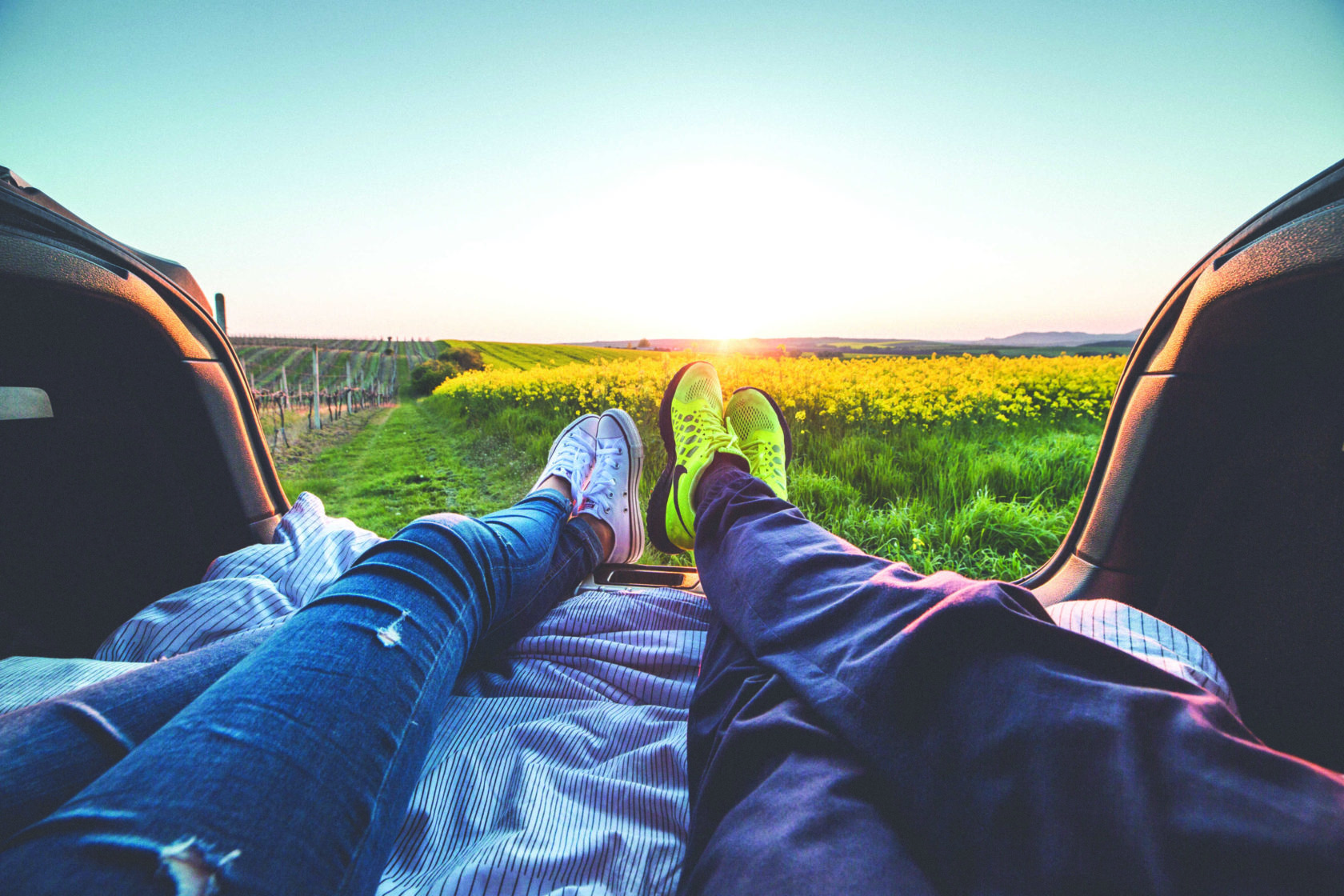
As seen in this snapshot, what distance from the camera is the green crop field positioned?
163cm

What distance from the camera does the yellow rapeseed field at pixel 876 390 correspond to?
2.62 m

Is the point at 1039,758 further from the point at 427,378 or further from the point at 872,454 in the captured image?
the point at 427,378

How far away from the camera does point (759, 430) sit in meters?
2.01

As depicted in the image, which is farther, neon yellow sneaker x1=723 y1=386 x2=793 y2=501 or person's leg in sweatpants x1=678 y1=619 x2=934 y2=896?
neon yellow sneaker x1=723 y1=386 x2=793 y2=501

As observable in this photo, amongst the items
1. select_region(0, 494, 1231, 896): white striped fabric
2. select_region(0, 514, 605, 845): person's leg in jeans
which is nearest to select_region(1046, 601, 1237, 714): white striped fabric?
select_region(0, 494, 1231, 896): white striped fabric

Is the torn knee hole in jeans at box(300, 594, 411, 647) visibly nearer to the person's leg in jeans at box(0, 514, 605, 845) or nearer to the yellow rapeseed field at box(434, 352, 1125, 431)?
the person's leg in jeans at box(0, 514, 605, 845)

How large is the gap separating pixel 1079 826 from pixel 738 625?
0.43m

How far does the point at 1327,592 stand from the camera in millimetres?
673

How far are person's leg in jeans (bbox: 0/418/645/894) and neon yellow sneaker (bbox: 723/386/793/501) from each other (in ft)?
4.31

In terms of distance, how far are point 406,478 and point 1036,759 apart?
2.66 meters

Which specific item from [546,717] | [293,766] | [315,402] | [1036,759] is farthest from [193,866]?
[315,402]

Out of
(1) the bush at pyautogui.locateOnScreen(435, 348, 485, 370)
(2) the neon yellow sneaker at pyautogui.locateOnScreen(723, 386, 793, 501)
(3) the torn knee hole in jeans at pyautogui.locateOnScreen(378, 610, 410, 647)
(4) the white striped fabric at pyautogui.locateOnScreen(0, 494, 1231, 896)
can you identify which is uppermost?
(1) the bush at pyautogui.locateOnScreen(435, 348, 485, 370)

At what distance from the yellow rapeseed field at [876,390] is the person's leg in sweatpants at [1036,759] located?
1965 mm

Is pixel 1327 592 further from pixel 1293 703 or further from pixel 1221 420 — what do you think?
pixel 1221 420
